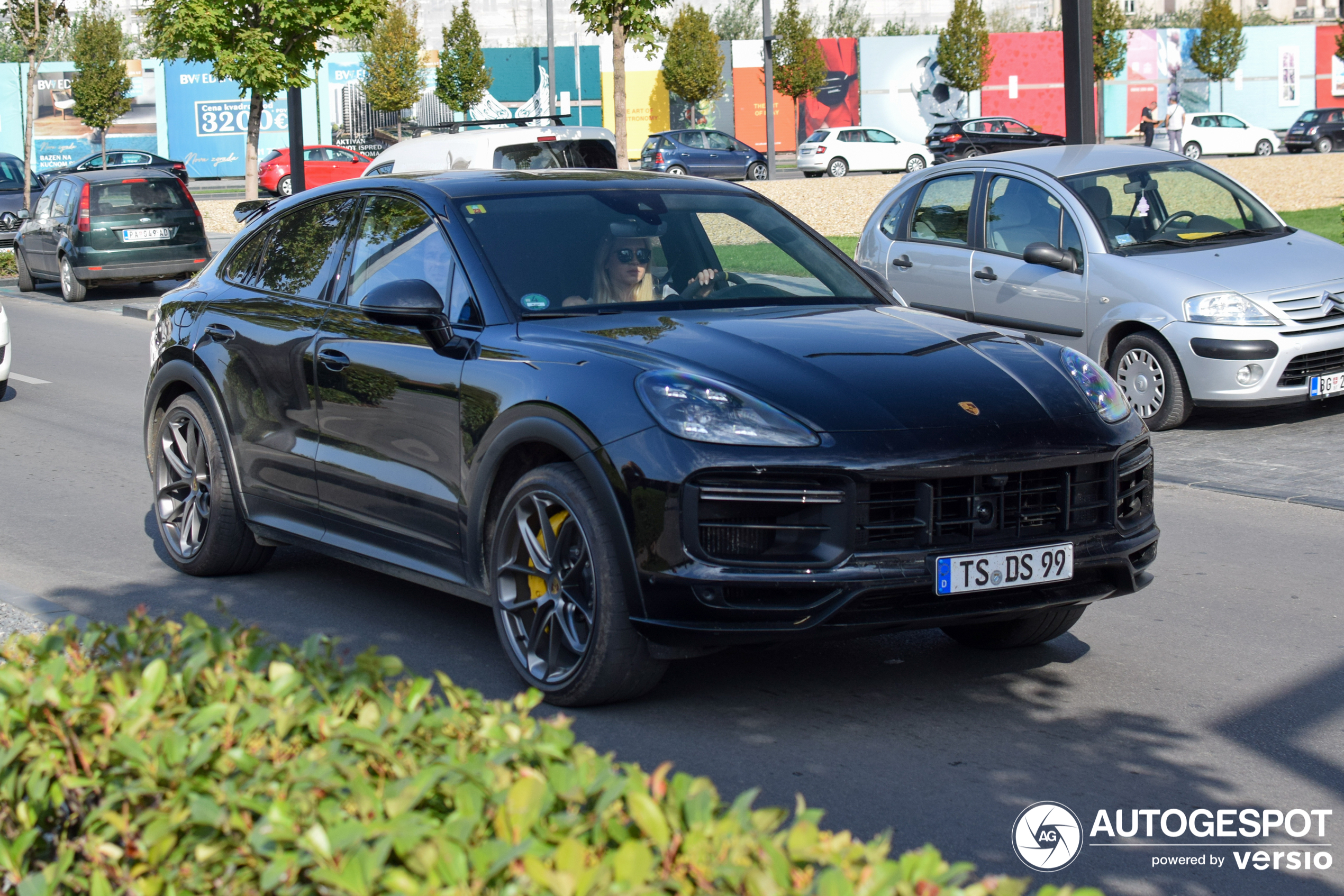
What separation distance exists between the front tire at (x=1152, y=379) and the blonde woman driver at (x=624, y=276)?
16.4 ft

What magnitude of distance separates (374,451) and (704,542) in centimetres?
164

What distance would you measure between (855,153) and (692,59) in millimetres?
14271

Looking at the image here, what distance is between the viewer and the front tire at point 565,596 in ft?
14.3

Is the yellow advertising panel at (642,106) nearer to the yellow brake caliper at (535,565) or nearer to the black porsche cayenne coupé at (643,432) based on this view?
the black porsche cayenne coupé at (643,432)

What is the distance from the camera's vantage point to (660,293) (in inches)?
211

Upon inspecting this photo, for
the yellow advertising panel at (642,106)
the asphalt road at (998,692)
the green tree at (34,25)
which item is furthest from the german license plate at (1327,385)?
the yellow advertising panel at (642,106)

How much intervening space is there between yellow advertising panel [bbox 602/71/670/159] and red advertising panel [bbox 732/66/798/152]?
2965mm

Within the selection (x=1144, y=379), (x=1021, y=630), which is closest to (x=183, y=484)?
(x=1021, y=630)

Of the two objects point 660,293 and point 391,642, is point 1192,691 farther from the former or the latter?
point 391,642

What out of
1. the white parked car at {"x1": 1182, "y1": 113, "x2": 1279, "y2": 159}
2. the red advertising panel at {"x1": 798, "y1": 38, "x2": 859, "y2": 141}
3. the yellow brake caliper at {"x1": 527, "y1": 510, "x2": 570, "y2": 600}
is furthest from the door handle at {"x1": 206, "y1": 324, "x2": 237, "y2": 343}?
the red advertising panel at {"x1": 798, "y1": 38, "x2": 859, "y2": 141}

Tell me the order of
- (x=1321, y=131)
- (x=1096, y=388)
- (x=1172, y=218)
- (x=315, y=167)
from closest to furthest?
(x=1096, y=388)
(x=1172, y=218)
(x=315, y=167)
(x=1321, y=131)

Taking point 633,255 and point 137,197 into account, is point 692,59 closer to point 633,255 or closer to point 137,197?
point 137,197

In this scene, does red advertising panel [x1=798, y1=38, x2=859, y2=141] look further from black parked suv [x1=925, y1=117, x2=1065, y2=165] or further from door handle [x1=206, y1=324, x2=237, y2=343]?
door handle [x1=206, y1=324, x2=237, y2=343]

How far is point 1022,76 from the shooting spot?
65.1 m
